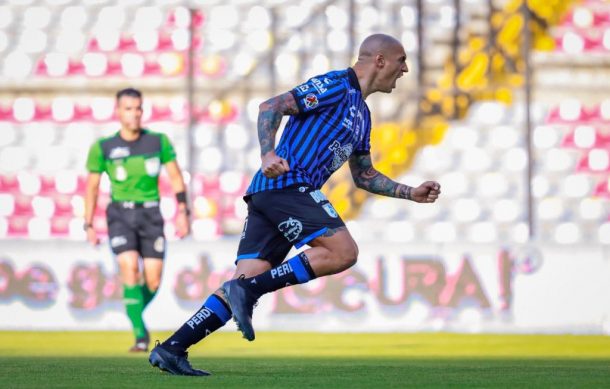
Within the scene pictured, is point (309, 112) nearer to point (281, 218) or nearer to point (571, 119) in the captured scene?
point (281, 218)

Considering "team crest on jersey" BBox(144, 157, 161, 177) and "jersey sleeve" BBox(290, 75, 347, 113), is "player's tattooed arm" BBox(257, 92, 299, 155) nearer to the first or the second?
"jersey sleeve" BBox(290, 75, 347, 113)

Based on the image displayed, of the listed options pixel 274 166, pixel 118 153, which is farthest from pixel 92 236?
pixel 274 166

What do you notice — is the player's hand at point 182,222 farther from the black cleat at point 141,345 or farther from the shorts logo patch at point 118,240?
the black cleat at point 141,345

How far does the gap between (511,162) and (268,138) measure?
9050 millimetres

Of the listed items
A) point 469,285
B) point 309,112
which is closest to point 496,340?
point 469,285

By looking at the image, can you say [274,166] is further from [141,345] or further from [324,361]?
Answer: [141,345]

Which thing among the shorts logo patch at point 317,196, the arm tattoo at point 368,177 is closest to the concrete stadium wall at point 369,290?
the arm tattoo at point 368,177

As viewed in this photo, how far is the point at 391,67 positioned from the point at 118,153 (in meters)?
3.80

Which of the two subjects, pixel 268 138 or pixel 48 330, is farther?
pixel 48 330

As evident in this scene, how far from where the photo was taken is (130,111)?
31.9 feet

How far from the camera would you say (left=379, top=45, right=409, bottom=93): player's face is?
6367mm

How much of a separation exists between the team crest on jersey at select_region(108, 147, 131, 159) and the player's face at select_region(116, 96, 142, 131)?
17cm

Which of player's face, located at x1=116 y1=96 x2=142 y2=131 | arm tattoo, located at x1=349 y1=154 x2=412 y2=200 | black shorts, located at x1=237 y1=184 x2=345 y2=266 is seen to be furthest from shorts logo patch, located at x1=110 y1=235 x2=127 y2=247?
black shorts, located at x1=237 y1=184 x2=345 y2=266

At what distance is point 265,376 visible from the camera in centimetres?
634
